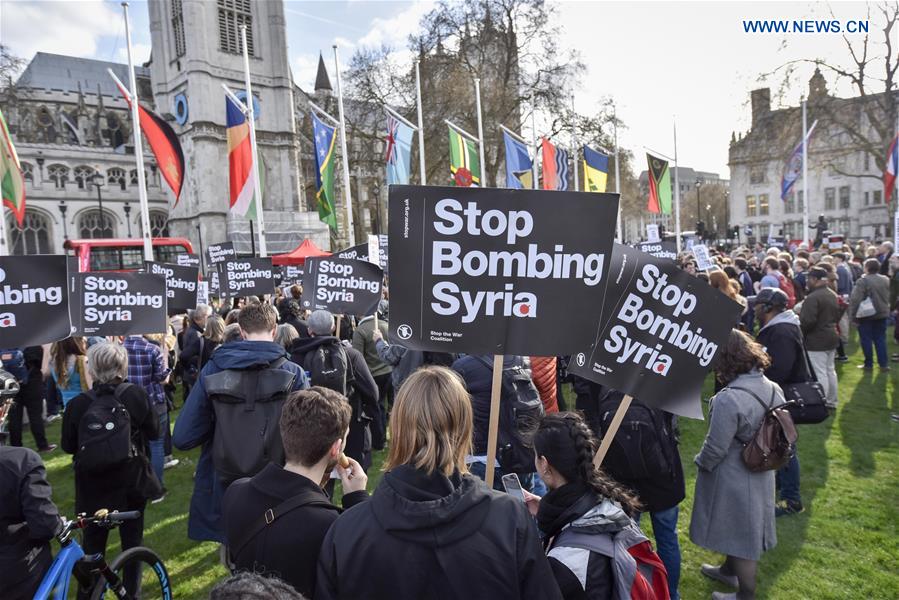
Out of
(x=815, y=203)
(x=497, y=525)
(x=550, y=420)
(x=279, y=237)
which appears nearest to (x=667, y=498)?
(x=550, y=420)

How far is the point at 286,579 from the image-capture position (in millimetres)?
2105

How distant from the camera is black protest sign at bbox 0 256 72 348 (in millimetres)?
4672

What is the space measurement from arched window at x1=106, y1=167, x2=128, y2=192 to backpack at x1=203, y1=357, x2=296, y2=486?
60.8m

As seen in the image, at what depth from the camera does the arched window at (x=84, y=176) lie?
→ 53000 millimetres

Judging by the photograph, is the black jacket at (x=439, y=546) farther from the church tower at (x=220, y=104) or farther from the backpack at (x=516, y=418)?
the church tower at (x=220, y=104)

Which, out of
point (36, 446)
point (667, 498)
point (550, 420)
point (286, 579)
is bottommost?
point (36, 446)

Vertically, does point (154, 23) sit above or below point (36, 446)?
above

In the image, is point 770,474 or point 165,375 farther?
point 165,375

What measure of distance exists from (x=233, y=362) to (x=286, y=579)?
5.49 ft

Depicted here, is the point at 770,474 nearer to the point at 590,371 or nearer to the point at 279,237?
the point at 590,371

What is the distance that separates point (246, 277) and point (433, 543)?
29.6ft

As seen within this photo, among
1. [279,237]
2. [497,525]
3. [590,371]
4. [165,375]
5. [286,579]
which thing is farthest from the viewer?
[279,237]

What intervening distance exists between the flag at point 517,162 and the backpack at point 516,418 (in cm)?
1517

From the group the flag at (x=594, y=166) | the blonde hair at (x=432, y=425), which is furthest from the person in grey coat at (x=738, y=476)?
the flag at (x=594, y=166)
